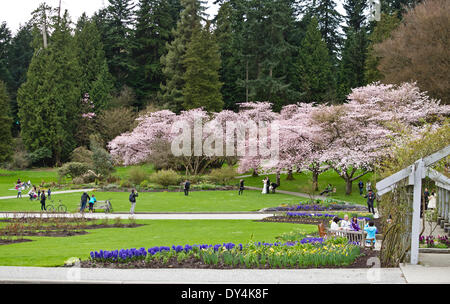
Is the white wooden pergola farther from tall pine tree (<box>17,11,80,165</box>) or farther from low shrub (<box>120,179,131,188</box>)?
tall pine tree (<box>17,11,80,165</box>)

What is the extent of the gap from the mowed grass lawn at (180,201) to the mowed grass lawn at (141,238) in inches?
239

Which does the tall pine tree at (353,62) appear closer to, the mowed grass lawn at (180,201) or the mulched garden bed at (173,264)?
the mowed grass lawn at (180,201)

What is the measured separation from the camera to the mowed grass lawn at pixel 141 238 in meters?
13.7

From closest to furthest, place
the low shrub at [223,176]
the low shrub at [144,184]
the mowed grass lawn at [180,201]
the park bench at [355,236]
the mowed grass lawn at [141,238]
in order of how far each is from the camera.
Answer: the mowed grass lawn at [141,238] < the park bench at [355,236] < the mowed grass lawn at [180,201] < the low shrub at [144,184] < the low shrub at [223,176]

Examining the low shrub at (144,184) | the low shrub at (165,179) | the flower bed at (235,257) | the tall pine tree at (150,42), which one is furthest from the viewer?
the tall pine tree at (150,42)

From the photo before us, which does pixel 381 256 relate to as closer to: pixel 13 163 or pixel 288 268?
pixel 288 268

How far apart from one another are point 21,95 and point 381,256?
57684 mm

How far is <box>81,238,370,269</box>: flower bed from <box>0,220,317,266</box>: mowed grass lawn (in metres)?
1.12

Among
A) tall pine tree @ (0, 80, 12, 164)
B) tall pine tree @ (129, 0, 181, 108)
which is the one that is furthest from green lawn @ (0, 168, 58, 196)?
tall pine tree @ (129, 0, 181, 108)

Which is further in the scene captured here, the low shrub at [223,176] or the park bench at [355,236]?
the low shrub at [223,176]

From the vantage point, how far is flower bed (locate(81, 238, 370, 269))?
11898 mm

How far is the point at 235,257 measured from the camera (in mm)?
12016

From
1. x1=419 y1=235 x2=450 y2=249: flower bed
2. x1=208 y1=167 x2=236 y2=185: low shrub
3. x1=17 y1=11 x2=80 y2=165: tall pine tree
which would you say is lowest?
x1=419 y1=235 x2=450 y2=249: flower bed

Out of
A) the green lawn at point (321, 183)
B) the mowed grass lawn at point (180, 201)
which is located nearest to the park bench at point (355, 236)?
the mowed grass lawn at point (180, 201)
